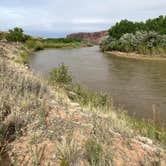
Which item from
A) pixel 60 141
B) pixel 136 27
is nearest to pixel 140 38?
pixel 136 27

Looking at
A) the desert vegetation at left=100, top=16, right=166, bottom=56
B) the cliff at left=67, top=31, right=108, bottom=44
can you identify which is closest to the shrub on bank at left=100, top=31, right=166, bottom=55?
the desert vegetation at left=100, top=16, right=166, bottom=56

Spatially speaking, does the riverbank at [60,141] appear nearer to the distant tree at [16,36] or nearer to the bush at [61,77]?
the bush at [61,77]

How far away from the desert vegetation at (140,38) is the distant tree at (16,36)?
2047 centimetres

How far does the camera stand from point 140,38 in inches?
1673

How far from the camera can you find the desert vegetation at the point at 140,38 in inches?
1581

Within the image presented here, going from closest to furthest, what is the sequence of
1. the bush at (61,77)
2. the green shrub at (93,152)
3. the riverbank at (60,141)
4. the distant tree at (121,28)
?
1. the green shrub at (93,152)
2. the riverbank at (60,141)
3. the bush at (61,77)
4. the distant tree at (121,28)

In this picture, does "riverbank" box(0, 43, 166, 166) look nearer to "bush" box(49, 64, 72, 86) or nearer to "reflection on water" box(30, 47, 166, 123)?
"reflection on water" box(30, 47, 166, 123)

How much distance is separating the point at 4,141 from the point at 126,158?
176 cm

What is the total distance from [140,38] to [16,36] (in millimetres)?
30618

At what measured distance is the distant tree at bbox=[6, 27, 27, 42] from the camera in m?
64.9

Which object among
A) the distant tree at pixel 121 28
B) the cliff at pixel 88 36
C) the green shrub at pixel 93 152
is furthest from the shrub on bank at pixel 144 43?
the cliff at pixel 88 36

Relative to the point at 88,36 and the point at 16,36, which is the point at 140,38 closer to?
the point at 16,36

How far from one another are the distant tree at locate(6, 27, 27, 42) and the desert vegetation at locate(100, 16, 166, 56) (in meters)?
20.5

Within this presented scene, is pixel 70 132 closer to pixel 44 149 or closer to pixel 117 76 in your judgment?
pixel 44 149
